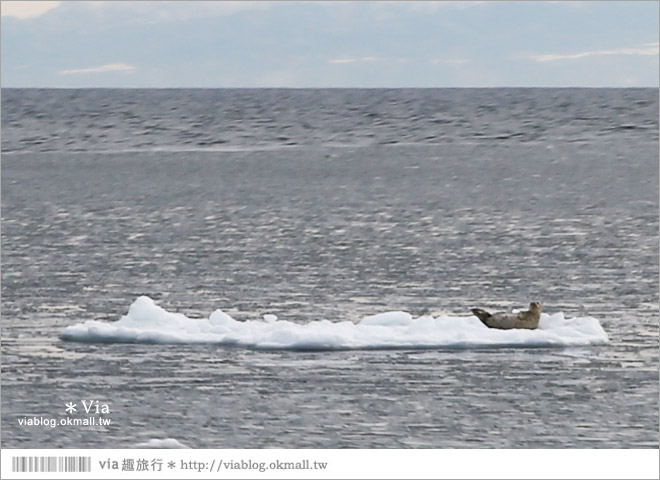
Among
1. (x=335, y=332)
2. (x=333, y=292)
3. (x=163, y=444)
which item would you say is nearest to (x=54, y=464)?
(x=163, y=444)

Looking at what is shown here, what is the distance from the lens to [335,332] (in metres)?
15.8

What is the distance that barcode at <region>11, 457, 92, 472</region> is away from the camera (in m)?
9.26

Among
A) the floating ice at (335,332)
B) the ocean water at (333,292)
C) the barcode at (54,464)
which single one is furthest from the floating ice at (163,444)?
the floating ice at (335,332)

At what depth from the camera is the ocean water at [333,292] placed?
12.8 metres

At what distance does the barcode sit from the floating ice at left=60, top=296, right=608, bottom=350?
20.7 ft

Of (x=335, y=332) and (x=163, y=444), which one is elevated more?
(x=335, y=332)

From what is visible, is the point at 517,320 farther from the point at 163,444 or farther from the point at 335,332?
the point at 163,444

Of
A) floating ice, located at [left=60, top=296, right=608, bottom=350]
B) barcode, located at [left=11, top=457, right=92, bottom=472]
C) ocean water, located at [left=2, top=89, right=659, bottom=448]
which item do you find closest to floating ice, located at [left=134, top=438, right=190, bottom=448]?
ocean water, located at [left=2, top=89, right=659, bottom=448]

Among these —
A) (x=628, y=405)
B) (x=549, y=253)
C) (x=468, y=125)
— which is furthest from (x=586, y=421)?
(x=468, y=125)

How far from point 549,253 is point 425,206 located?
39.8 feet

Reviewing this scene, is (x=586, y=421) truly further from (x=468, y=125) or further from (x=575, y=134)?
(x=468, y=125)

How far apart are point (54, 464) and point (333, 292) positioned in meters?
11.4

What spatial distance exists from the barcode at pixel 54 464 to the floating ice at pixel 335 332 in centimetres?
631

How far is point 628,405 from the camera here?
13.2m
